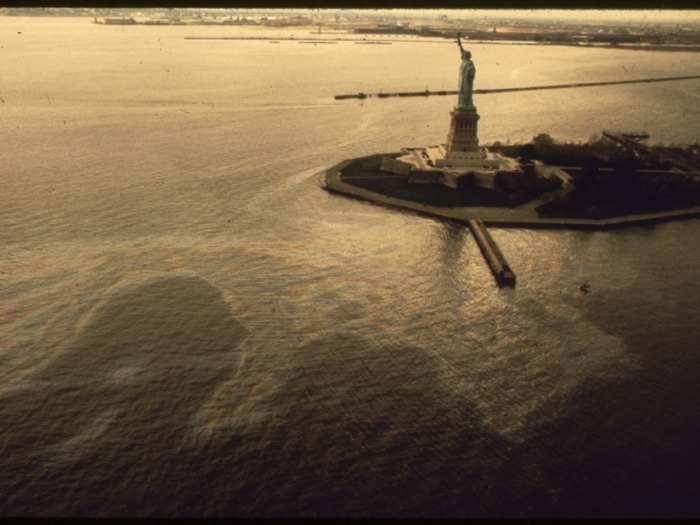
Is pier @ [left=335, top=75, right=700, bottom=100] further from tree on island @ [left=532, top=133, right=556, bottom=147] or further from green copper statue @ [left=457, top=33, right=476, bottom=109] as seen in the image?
green copper statue @ [left=457, top=33, right=476, bottom=109]

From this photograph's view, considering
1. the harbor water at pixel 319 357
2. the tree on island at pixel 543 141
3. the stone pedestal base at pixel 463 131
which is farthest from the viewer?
the tree on island at pixel 543 141

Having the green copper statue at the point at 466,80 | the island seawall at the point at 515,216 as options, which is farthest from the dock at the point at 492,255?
the green copper statue at the point at 466,80

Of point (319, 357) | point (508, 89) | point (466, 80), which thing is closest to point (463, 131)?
point (466, 80)

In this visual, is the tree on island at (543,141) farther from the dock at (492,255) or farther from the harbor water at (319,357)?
the dock at (492,255)

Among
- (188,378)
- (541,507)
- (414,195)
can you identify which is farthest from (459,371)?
(414,195)

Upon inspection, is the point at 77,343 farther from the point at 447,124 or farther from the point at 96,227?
the point at 447,124

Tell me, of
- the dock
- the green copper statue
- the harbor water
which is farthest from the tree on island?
the dock
